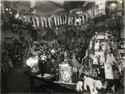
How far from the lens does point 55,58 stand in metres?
1.39

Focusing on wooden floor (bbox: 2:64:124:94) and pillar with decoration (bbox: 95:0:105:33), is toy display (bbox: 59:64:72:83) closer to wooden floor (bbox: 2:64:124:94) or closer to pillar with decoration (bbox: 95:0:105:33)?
wooden floor (bbox: 2:64:124:94)

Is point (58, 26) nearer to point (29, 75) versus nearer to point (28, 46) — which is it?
point (28, 46)

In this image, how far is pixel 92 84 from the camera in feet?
4.49

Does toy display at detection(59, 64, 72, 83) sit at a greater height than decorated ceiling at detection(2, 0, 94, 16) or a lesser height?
lesser

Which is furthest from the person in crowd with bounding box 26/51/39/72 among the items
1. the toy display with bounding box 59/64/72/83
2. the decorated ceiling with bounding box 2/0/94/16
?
the decorated ceiling with bounding box 2/0/94/16

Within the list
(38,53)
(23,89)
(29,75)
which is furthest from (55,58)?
(23,89)

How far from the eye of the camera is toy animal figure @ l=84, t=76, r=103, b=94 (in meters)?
1.36

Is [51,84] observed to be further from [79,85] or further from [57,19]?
[57,19]

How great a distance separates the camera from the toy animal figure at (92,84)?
136cm

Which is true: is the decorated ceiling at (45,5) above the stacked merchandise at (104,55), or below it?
above

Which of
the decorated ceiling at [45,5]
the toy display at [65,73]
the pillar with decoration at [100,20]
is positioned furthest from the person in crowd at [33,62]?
the pillar with decoration at [100,20]

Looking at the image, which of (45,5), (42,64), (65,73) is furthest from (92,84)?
(45,5)

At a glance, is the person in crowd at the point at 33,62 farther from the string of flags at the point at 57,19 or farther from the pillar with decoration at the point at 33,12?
the string of flags at the point at 57,19

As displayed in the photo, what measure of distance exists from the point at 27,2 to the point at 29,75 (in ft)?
1.85
